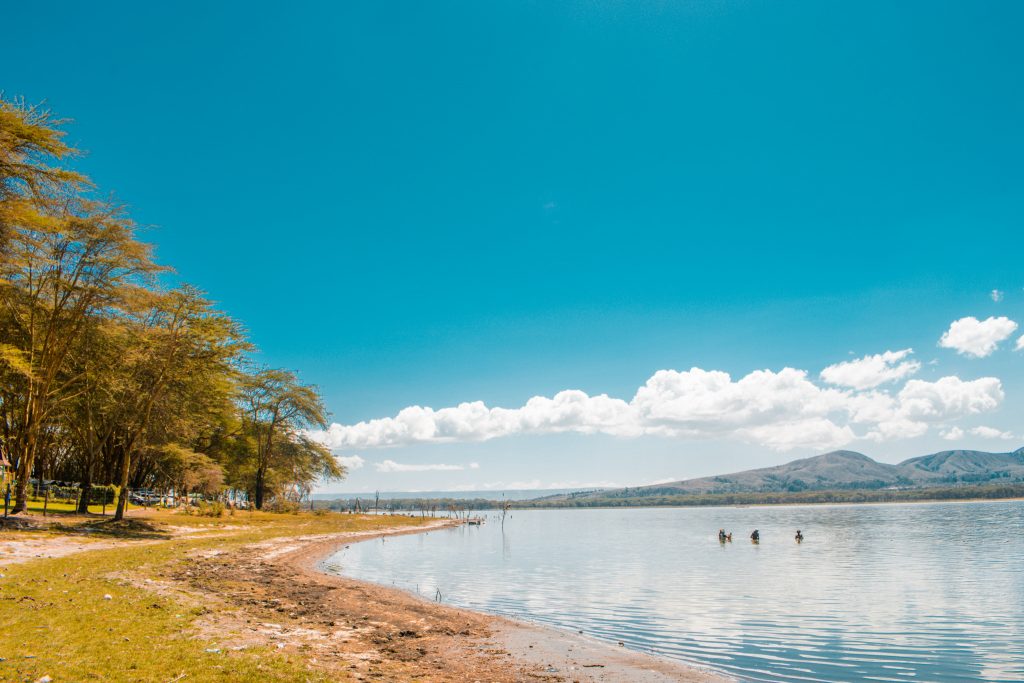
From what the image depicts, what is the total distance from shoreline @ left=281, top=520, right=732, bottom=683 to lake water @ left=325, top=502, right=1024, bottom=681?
3.40 feet

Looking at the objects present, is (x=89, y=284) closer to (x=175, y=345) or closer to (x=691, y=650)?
(x=175, y=345)

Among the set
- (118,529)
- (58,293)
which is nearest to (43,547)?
(118,529)

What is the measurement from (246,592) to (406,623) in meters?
5.88

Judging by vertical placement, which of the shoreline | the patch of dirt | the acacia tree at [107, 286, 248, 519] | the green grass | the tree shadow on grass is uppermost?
the acacia tree at [107, 286, 248, 519]

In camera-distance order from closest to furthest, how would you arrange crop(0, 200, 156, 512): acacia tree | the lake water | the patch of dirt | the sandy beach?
the sandy beach < the lake water < the patch of dirt < crop(0, 200, 156, 512): acacia tree

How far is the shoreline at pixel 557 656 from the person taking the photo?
43.7 feet

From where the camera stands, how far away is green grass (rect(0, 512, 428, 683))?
912cm

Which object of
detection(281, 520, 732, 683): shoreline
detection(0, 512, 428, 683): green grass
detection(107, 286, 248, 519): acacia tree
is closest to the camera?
detection(0, 512, 428, 683): green grass

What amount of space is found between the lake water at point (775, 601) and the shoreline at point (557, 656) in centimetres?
104

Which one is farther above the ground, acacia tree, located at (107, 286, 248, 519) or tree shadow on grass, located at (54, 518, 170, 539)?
acacia tree, located at (107, 286, 248, 519)

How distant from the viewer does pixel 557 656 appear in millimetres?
15070

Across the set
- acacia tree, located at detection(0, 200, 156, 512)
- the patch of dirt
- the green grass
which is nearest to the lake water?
the green grass

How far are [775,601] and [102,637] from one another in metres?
24.3

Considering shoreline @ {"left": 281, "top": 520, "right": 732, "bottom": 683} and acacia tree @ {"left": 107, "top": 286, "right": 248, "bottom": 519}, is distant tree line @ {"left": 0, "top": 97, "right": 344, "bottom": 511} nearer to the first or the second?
acacia tree @ {"left": 107, "top": 286, "right": 248, "bottom": 519}
